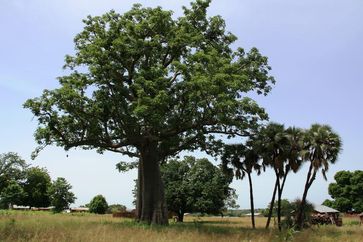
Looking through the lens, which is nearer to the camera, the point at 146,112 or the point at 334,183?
the point at 146,112

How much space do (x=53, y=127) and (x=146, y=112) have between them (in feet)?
24.3

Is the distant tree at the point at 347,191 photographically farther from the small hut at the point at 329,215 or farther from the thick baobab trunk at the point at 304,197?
the thick baobab trunk at the point at 304,197

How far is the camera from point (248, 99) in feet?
92.5

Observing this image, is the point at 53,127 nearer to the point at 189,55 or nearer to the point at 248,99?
the point at 189,55

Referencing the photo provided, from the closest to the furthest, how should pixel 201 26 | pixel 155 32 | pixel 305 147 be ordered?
pixel 155 32 → pixel 201 26 → pixel 305 147

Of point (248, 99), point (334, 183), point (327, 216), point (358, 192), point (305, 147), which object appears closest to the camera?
point (248, 99)

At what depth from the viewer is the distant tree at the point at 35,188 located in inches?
3937

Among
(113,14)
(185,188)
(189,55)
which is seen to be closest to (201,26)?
(189,55)

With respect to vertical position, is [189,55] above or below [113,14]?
below

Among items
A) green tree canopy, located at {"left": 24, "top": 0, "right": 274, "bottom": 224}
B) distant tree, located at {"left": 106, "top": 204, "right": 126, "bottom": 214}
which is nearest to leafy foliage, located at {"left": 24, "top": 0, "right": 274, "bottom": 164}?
green tree canopy, located at {"left": 24, "top": 0, "right": 274, "bottom": 224}

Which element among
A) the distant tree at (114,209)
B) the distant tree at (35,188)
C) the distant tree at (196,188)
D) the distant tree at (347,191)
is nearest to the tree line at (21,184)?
the distant tree at (35,188)

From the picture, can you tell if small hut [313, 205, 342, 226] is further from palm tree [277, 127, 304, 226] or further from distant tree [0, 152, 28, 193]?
distant tree [0, 152, 28, 193]

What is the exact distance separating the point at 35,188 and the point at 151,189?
74466mm

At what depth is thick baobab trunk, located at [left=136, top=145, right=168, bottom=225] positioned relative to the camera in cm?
3312
